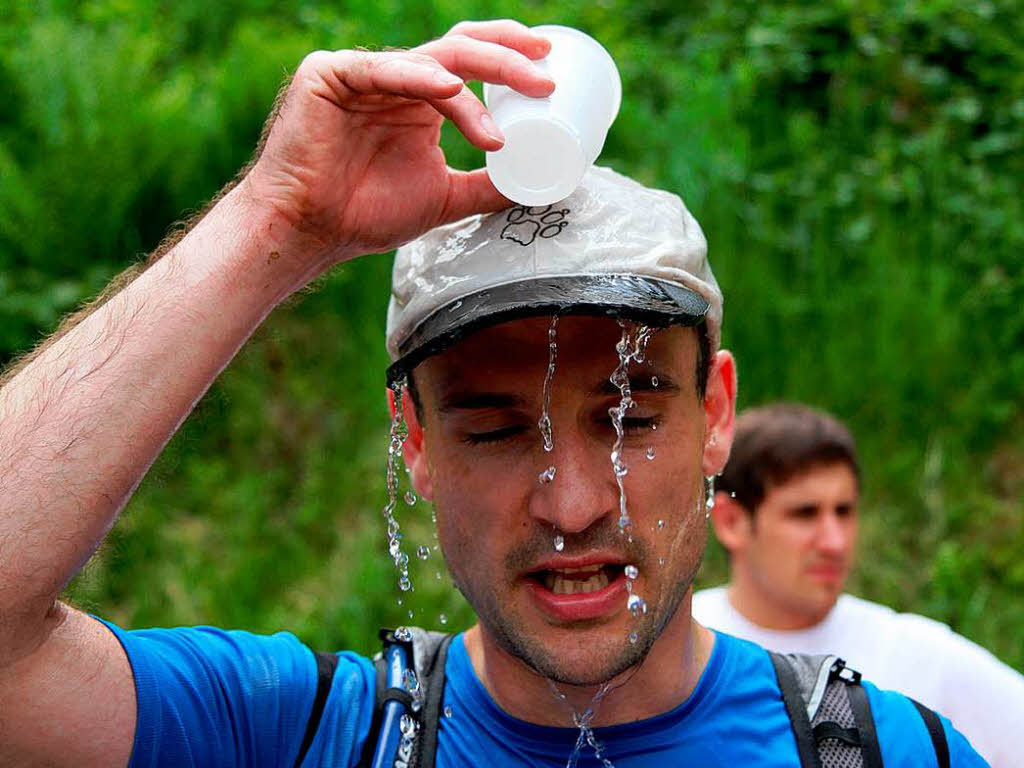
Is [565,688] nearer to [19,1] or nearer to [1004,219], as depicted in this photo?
[1004,219]

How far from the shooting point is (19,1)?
255 inches

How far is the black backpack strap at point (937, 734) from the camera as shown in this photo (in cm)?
202

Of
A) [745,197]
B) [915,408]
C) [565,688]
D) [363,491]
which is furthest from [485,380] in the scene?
[745,197]

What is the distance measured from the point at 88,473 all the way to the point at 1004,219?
516 cm

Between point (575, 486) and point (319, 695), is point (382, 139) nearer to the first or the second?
point (575, 486)

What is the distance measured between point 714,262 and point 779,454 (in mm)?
2067

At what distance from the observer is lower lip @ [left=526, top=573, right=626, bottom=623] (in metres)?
1.97

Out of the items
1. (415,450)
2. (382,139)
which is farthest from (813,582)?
(382,139)

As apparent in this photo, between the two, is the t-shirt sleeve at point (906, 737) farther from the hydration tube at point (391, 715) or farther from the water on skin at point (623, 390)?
the hydration tube at point (391, 715)

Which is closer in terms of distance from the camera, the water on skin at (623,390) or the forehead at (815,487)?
the water on skin at (623,390)

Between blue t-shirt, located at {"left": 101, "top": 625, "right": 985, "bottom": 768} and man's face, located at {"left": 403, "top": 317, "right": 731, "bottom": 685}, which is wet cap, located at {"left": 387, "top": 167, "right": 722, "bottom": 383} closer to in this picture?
man's face, located at {"left": 403, "top": 317, "right": 731, "bottom": 685}

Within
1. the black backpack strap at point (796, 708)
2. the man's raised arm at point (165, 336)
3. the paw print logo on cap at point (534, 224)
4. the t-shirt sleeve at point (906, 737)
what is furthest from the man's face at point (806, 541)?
the man's raised arm at point (165, 336)

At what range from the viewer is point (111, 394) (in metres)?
1.86

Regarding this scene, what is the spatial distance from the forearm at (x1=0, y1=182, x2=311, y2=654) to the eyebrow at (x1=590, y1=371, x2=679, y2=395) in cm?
52
